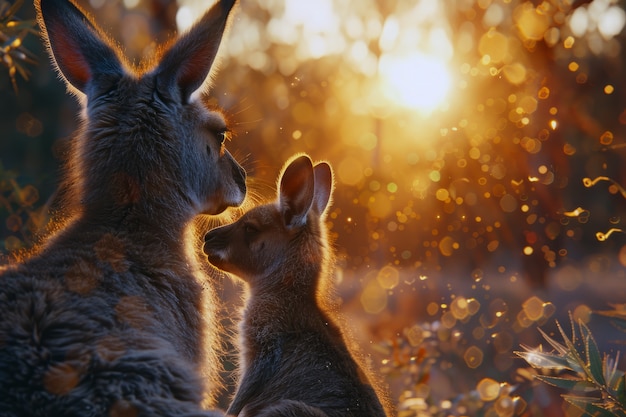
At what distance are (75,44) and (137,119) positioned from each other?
0.50 meters

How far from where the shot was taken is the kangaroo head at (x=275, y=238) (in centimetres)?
561

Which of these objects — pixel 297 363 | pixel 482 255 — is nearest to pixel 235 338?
pixel 297 363

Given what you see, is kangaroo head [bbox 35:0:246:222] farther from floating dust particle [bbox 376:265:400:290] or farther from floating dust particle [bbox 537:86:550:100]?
floating dust particle [bbox 376:265:400:290]

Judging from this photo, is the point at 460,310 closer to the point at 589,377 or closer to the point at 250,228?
the point at 250,228

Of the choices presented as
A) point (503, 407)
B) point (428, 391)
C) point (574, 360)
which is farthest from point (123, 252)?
point (428, 391)

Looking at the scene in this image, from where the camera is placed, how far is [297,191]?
18.6ft

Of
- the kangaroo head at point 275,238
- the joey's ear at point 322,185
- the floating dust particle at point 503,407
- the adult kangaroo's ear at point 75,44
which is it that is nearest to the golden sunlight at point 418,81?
the joey's ear at point 322,185

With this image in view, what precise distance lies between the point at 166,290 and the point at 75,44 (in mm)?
1463

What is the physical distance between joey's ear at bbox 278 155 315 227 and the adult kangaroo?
0.85m

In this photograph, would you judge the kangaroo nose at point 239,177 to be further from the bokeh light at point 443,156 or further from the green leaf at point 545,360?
the green leaf at point 545,360

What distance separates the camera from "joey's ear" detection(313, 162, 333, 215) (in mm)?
6125

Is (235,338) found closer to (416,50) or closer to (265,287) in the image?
(265,287)

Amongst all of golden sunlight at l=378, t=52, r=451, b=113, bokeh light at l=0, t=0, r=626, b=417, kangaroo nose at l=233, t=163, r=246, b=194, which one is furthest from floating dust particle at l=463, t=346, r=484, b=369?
kangaroo nose at l=233, t=163, r=246, b=194

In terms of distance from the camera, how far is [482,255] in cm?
945
